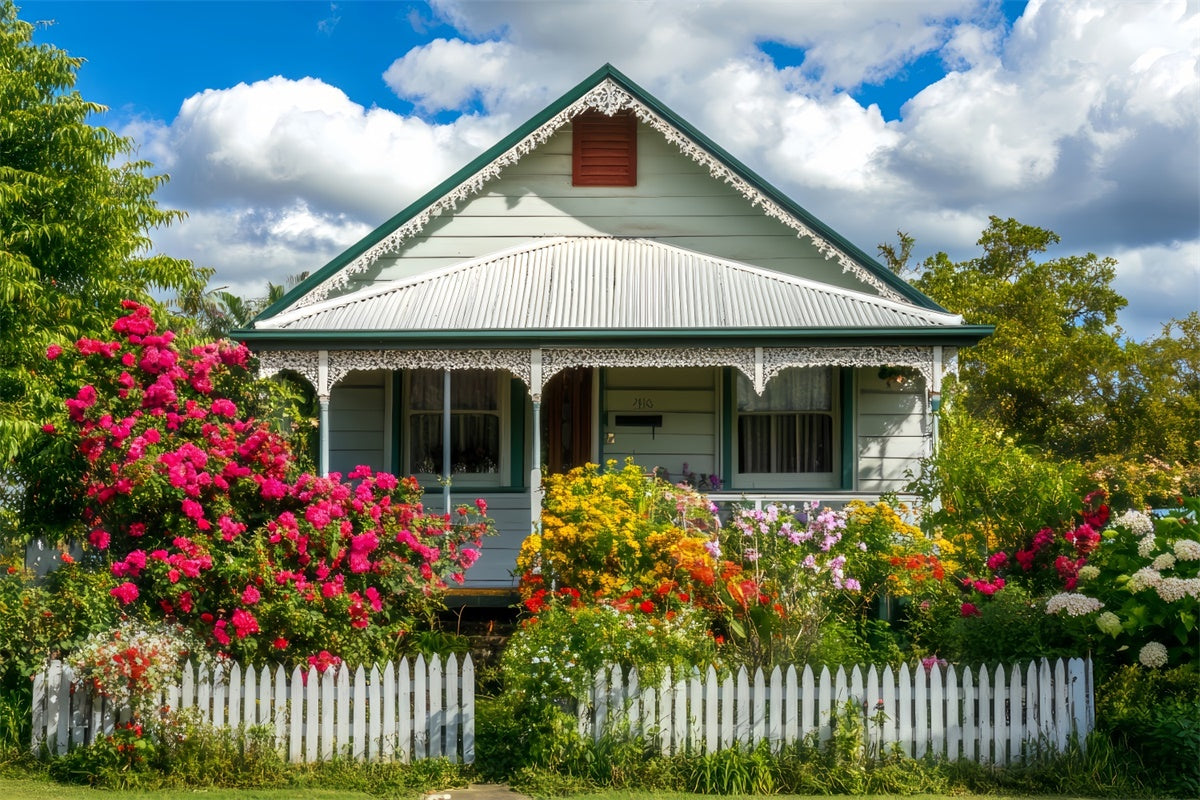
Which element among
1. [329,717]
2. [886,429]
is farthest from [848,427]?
[329,717]

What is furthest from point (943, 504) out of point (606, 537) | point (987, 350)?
point (987, 350)

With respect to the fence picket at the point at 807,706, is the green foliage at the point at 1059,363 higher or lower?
higher

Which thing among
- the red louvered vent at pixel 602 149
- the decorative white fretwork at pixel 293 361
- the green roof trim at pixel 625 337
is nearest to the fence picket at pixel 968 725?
the green roof trim at pixel 625 337

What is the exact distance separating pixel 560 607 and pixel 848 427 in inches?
235

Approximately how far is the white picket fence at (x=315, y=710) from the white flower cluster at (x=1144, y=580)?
5196 mm

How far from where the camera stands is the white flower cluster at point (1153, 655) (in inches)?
318

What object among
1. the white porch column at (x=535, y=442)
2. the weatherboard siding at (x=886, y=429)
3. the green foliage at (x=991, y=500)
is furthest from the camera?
the weatherboard siding at (x=886, y=429)

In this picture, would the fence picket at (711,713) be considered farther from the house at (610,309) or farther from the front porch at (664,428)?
the front porch at (664,428)

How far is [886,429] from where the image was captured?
1410cm

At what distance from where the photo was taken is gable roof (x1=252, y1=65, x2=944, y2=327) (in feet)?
46.0

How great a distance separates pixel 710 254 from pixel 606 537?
19.8 ft

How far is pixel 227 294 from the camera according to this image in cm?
2712

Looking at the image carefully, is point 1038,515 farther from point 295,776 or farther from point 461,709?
point 295,776

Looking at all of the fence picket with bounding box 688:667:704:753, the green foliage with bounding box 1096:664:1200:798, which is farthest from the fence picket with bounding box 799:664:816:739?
the green foliage with bounding box 1096:664:1200:798
